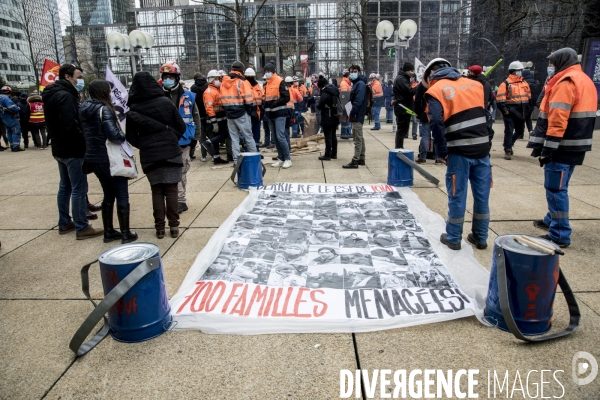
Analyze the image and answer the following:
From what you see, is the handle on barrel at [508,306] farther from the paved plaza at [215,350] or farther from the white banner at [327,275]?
the white banner at [327,275]

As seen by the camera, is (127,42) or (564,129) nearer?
(564,129)

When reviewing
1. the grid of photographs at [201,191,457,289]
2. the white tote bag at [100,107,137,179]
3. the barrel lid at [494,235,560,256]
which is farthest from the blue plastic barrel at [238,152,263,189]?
the barrel lid at [494,235,560,256]

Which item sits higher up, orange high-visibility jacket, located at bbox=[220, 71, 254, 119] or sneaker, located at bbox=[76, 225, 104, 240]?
orange high-visibility jacket, located at bbox=[220, 71, 254, 119]

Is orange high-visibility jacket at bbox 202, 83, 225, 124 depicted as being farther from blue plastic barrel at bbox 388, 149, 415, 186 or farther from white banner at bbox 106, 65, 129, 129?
white banner at bbox 106, 65, 129, 129

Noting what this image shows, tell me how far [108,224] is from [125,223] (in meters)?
0.23

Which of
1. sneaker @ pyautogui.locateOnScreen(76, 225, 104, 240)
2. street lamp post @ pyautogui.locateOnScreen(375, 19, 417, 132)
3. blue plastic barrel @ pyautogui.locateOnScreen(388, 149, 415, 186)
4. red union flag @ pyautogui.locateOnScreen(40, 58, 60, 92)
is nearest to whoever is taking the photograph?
sneaker @ pyautogui.locateOnScreen(76, 225, 104, 240)

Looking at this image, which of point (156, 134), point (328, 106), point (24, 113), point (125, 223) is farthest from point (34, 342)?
point (24, 113)

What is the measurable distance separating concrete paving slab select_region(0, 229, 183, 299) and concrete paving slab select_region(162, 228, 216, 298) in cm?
15

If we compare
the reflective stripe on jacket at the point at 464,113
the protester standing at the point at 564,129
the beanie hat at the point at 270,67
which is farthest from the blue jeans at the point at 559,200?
the beanie hat at the point at 270,67

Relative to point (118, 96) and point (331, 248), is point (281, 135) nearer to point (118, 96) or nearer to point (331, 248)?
point (118, 96)

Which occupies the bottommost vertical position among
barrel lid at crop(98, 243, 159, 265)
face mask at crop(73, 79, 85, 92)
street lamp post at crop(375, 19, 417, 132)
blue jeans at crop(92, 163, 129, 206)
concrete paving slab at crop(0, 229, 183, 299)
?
concrete paving slab at crop(0, 229, 183, 299)

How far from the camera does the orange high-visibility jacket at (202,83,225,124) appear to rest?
29.7 feet

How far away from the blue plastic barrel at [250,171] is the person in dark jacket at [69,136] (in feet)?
8.23

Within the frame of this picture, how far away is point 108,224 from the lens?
4883 mm
